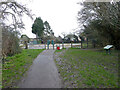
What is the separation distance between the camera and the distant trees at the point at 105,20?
938cm

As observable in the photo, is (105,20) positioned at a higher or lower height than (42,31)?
lower

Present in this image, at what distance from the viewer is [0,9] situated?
36.6ft

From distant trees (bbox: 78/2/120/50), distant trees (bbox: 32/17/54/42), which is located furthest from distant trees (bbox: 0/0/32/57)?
distant trees (bbox: 32/17/54/42)

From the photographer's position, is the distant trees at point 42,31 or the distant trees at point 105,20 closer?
the distant trees at point 105,20

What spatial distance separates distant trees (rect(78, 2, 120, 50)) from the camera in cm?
938

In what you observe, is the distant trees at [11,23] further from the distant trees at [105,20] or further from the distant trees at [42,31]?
the distant trees at [42,31]

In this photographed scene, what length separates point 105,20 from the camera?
11.2m

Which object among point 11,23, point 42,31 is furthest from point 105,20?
point 42,31

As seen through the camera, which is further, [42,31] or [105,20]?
[42,31]

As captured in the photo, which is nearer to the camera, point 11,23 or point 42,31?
point 11,23

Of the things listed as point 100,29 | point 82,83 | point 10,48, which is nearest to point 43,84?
point 82,83

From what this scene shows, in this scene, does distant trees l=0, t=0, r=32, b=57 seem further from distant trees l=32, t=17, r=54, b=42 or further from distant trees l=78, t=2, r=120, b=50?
distant trees l=32, t=17, r=54, b=42

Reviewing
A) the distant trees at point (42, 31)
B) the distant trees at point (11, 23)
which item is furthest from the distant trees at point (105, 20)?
the distant trees at point (42, 31)

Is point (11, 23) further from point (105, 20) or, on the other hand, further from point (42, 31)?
point (42, 31)
